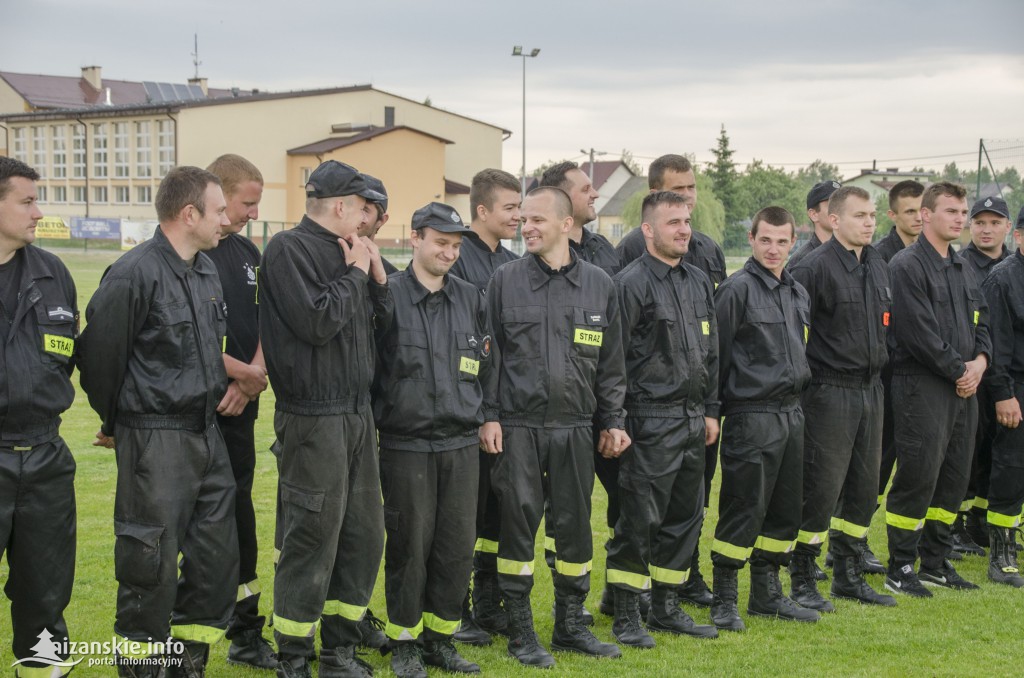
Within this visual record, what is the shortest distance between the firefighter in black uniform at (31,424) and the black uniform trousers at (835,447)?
15.1 ft

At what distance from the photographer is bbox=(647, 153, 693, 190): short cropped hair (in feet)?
25.7

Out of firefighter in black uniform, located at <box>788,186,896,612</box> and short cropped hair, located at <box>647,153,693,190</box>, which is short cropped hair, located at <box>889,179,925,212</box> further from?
short cropped hair, located at <box>647,153,693,190</box>

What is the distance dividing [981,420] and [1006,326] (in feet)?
2.68

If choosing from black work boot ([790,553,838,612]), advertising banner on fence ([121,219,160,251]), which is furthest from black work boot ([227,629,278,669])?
advertising banner on fence ([121,219,160,251])

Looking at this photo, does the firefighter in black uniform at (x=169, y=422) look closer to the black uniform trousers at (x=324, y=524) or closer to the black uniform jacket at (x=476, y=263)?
the black uniform trousers at (x=324, y=524)

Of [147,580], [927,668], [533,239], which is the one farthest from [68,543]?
[927,668]

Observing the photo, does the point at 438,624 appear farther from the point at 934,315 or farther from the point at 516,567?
the point at 934,315

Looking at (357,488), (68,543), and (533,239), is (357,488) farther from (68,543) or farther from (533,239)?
(533,239)

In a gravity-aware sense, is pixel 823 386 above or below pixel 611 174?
below

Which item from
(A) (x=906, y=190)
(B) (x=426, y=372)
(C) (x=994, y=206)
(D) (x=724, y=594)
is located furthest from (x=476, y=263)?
(C) (x=994, y=206)

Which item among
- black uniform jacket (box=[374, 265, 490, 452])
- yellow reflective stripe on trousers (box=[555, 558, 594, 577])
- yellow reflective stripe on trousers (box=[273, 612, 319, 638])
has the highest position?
black uniform jacket (box=[374, 265, 490, 452])

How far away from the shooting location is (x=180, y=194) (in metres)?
4.91

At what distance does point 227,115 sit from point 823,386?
47132 millimetres

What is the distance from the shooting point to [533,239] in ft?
19.4
